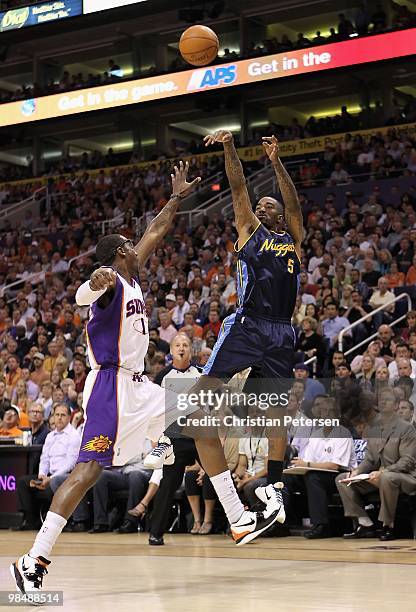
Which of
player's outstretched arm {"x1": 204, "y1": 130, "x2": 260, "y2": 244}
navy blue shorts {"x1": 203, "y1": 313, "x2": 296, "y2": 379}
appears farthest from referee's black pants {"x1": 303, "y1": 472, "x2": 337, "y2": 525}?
player's outstretched arm {"x1": 204, "y1": 130, "x2": 260, "y2": 244}

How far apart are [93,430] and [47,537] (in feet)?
2.15

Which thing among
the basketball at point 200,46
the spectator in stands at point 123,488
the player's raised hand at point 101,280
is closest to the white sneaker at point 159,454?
the spectator in stands at point 123,488

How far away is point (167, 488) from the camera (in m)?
9.55

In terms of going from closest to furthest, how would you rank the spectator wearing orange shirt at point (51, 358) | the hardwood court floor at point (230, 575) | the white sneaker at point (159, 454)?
1. the hardwood court floor at point (230, 575)
2. the white sneaker at point (159, 454)
3. the spectator wearing orange shirt at point (51, 358)

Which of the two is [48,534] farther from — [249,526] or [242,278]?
[242,278]

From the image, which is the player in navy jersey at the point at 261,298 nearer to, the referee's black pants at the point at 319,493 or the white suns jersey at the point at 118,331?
the white suns jersey at the point at 118,331

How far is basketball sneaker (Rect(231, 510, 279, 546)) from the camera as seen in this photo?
6.33 metres

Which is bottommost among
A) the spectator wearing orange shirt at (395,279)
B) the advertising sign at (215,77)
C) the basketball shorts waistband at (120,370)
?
the basketball shorts waistband at (120,370)

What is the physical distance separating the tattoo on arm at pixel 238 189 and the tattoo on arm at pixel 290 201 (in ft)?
0.85

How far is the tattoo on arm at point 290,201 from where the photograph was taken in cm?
698

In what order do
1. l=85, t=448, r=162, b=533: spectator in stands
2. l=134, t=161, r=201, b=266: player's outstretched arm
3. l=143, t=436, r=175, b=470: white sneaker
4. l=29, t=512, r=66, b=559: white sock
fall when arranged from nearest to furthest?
l=29, t=512, r=66, b=559: white sock
l=134, t=161, r=201, b=266: player's outstretched arm
l=143, t=436, r=175, b=470: white sneaker
l=85, t=448, r=162, b=533: spectator in stands

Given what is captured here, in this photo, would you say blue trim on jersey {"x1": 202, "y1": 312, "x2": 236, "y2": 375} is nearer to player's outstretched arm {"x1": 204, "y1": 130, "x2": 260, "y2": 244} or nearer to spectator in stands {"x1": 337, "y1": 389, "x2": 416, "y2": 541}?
player's outstretched arm {"x1": 204, "y1": 130, "x2": 260, "y2": 244}

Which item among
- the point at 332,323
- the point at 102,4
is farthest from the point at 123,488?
the point at 102,4

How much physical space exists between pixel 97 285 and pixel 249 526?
197 cm
